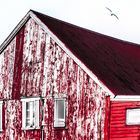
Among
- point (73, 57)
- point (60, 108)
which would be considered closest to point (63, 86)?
point (60, 108)

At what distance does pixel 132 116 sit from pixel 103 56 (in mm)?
4516

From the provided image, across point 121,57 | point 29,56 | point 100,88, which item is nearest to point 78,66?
point 100,88

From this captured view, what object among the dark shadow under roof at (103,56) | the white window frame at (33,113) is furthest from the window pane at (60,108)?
the dark shadow under roof at (103,56)

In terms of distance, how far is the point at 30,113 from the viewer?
2822 cm

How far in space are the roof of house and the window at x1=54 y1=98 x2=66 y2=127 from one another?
2411mm

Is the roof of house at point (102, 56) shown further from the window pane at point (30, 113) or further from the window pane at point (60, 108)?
the window pane at point (30, 113)

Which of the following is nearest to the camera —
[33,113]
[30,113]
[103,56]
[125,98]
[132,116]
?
[125,98]

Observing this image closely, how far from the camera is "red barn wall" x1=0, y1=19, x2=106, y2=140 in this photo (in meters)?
25.6

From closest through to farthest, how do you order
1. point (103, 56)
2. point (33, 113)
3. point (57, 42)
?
point (57, 42)
point (33, 113)
point (103, 56)

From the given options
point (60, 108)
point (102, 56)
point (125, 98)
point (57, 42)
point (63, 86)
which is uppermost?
point (57, 42)

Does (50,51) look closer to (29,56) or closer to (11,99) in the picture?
(29,56)

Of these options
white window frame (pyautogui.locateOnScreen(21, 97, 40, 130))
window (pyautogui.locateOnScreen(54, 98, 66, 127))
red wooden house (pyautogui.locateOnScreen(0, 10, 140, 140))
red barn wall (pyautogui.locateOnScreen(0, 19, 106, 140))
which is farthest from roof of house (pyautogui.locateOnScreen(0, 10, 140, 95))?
white window frame (pyautogui.locateOnScreen(21, 97, 40, 130))

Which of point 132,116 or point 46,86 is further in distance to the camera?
point 46,86

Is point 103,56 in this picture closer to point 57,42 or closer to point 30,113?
point 57,42
